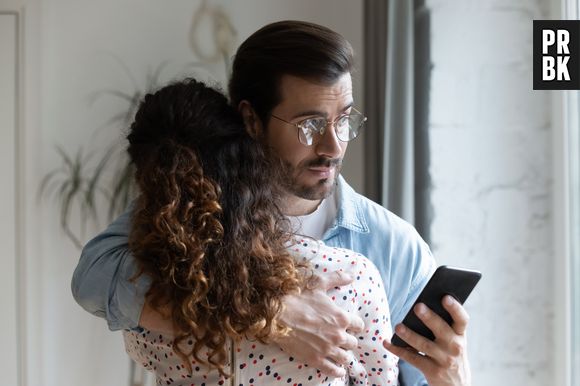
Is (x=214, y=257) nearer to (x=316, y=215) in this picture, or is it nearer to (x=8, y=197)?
(x=316, y=215)

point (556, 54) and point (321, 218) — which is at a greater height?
point (556, 54)

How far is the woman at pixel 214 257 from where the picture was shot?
1146 mm

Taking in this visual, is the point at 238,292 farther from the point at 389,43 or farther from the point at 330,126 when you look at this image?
the point at 389,43

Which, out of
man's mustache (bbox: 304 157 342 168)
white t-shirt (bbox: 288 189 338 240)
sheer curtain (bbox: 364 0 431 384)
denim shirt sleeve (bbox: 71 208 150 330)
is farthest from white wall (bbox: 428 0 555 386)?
denim shirt sleeve (bbox: 71 208 150 330)

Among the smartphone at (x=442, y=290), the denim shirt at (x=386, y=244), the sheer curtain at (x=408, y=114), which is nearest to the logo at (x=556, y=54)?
the sheer curtain at (x=408, y=114)

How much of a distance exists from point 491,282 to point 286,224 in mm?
1177

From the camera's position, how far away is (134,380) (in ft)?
10.1

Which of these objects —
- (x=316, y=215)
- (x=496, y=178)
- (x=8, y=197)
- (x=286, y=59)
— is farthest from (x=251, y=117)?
(x=8, y=197)

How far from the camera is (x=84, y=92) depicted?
3098 millimetres

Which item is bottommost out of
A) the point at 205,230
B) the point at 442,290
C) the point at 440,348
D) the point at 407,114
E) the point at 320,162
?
the point at 440,348

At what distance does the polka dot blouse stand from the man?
27 millimetres

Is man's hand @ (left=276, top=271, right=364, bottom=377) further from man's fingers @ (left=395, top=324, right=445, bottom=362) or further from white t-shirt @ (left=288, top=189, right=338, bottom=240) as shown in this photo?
white t-shirt @ (left=288, top=189, right=338, bottom=240)

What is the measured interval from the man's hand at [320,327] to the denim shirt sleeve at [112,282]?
9.0 inches

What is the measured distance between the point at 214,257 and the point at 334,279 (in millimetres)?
180
